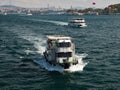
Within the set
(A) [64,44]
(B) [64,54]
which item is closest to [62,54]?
Answer: (B) [64,54]

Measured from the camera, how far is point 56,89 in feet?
178

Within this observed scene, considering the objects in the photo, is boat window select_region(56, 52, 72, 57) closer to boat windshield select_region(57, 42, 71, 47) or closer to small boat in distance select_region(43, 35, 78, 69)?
small boat in distance select_region(43, 35, 78, 69)

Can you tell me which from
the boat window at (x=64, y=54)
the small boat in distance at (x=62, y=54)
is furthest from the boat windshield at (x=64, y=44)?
the boat window at (x=64, y=54)

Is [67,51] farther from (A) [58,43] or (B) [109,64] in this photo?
(B) [109,64]

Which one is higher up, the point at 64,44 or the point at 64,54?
the point at 64,44

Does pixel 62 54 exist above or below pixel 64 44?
below

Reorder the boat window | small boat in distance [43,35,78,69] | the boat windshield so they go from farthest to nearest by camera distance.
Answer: the boat windshield → the boat window → small boat in distance [43,35,78,69]

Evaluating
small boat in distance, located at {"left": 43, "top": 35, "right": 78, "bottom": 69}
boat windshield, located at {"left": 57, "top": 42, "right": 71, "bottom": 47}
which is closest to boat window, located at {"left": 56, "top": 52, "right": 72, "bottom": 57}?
small boat in distance, located at {"left": 43, "top": 35, "right": 78, "bottom": 69}

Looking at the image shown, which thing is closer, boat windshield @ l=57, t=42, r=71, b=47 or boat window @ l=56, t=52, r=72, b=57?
boat window @ l=56, t=52, r=72, b=57

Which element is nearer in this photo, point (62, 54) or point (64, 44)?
point (62, 54)

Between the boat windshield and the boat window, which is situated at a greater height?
the boat windshield

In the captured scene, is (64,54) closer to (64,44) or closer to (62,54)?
(62,54)

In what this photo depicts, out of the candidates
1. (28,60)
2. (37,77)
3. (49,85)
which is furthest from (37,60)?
(49,85)

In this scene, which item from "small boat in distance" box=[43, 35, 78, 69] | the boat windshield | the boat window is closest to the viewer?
"small boat in distance" box=[43, 35, 78, 69]
